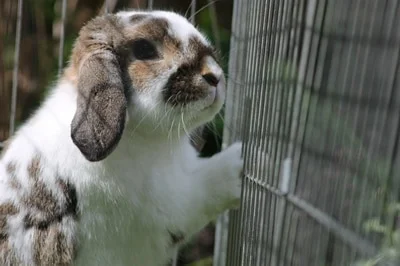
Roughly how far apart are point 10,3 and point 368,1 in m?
2.67

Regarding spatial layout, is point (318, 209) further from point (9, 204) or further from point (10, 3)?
point (10, 3)

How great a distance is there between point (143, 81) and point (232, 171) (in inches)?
13.0

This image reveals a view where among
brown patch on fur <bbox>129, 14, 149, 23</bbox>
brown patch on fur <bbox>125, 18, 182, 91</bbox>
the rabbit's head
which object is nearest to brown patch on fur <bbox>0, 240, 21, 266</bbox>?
the rabbit's head

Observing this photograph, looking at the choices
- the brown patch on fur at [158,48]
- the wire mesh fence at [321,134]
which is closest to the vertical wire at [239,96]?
the wire mesh fence at [321,134]

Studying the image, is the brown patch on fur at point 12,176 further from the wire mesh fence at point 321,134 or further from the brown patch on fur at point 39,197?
the wire mesh fence at point 321,134

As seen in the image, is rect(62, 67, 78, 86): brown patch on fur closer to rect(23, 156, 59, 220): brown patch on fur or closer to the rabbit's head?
the rabbit's head

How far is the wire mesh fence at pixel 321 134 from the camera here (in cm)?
76

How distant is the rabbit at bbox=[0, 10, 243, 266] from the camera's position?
5.69 feet

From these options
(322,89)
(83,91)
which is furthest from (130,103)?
(322,89)

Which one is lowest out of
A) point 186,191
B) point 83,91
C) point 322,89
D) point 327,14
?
point 186,191

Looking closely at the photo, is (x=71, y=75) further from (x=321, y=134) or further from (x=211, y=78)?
(x=321, y=134)

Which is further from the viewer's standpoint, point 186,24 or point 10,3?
A: point 10,3

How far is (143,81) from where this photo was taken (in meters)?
1.76

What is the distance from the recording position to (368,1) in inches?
33.5
